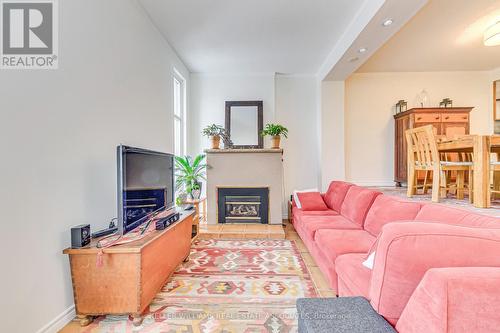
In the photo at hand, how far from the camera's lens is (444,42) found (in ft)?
12.7

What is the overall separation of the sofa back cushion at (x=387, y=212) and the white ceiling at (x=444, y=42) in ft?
7.79

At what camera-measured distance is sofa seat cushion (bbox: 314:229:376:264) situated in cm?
216

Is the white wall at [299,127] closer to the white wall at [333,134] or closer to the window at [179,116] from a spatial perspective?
the white wall at [333,134]

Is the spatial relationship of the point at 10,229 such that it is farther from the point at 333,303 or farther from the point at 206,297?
the point at 333,303

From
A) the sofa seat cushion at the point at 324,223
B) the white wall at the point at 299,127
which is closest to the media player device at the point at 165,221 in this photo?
the sofa seat cushion at the point at 324,223

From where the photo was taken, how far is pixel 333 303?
1196mm

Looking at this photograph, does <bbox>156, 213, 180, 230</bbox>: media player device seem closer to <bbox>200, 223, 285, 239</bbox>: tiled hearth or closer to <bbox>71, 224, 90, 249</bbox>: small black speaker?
<bbox>71, 224, 90, 249</bbox>: small black speaker

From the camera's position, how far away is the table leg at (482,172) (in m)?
2.67

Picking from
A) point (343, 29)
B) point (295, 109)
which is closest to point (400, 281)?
point (343, 29)

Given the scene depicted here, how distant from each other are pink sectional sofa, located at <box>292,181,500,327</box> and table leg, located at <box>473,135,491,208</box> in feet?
3.33

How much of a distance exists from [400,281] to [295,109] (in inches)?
176

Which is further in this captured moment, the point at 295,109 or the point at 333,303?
the point at 295,109

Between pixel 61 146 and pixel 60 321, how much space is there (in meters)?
1.23

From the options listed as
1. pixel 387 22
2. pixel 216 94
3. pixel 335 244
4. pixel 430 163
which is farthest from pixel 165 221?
pixel 430 163
